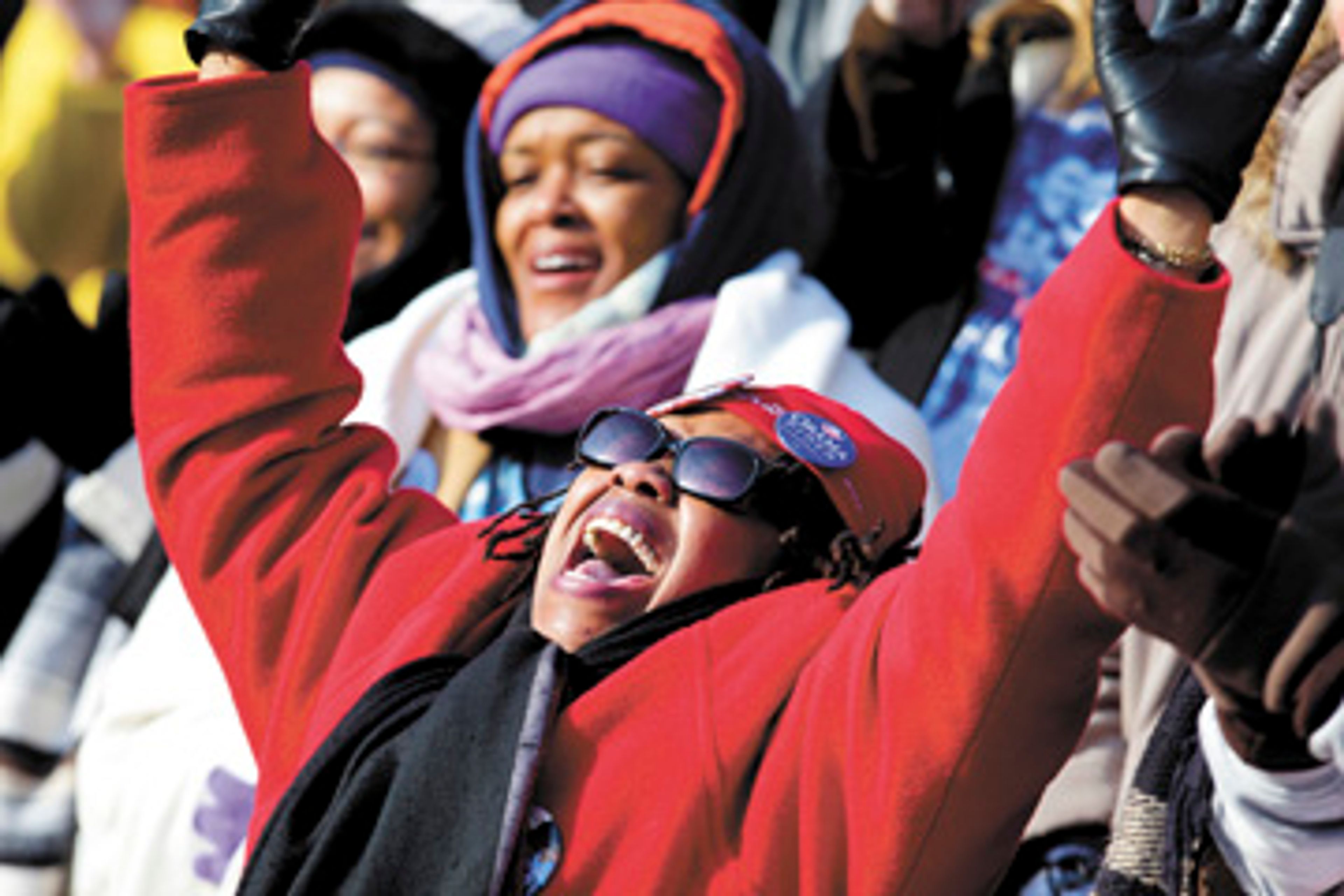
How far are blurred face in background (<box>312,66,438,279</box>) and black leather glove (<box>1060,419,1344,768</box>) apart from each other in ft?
8.85

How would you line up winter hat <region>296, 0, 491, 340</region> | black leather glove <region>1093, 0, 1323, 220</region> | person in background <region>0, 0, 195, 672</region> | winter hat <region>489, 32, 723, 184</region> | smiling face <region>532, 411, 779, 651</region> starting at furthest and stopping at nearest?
winter hat <region>296, 0, 491, 340</region> → person in background <region>0, 0, 195, 672</region> → winter hat <region>489, 32, 723, 184</region> → smiling face <region>532, 411, 779, 651</region> → black leather glove <region>1093, 0, 1323, 220</region>

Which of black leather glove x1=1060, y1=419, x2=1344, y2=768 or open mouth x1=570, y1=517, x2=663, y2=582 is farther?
open mouth x1=570, y1=517, x2=663, y2=582

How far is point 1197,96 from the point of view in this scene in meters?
1.97

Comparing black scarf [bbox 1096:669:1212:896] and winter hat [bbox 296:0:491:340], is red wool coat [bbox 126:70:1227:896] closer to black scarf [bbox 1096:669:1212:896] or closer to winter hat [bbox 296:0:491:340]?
black scarf [bbox 1096:669:1212:896]

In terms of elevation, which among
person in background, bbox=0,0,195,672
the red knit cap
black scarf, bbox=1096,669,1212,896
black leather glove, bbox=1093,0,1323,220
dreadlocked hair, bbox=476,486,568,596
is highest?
black leather glove, bbox=1093,0,1323,220

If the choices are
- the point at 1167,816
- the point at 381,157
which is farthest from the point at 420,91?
the point at 1167,816

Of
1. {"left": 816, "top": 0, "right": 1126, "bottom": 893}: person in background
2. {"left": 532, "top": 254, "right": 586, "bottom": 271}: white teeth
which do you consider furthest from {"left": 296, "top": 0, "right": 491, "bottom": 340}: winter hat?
{"left": 816, "top": 0, "right": 1126, "bottom": 893}: person in background

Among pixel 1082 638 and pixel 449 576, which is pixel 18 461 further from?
pixel 1082 638

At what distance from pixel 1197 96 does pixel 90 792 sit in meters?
2.26

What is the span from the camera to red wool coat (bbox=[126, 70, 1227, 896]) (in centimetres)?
200

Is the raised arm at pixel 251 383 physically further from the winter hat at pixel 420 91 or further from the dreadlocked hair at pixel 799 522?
the winter hat at pixel 420 91

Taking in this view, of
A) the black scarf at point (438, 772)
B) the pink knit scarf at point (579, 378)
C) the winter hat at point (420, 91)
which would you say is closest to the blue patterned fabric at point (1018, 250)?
the pink knit scarf at point (579, 378)

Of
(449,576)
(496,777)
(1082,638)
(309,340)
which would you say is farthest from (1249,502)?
(309,340)

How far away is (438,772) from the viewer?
2.23 meters
